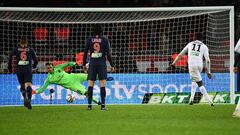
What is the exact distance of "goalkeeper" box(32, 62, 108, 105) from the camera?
20.3 m

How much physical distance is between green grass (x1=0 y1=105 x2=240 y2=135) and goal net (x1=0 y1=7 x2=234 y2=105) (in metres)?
5.50

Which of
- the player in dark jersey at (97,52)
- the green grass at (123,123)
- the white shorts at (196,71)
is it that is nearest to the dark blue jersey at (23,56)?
the player in dark jersey at (97,52)

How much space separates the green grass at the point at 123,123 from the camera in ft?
35.9

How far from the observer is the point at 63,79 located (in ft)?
67.5

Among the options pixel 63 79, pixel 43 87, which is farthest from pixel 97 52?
pixel 63 79

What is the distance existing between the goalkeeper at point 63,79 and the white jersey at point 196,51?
3.36 m

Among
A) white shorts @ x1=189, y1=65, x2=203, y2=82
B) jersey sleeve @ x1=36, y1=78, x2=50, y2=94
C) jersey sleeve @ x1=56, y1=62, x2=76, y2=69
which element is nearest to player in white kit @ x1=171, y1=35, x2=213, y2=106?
white shorts @ x1=189, y1=65, x2=203, y2=82

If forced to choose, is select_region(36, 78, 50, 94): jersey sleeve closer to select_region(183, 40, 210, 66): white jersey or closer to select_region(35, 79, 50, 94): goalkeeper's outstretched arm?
select_region(35, 79, 50, 94): goalkeeper's outstretched arm

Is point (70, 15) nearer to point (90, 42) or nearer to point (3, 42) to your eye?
point (3, 42)

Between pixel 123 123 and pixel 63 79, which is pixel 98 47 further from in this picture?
pixel 63 79

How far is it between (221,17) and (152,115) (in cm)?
764
